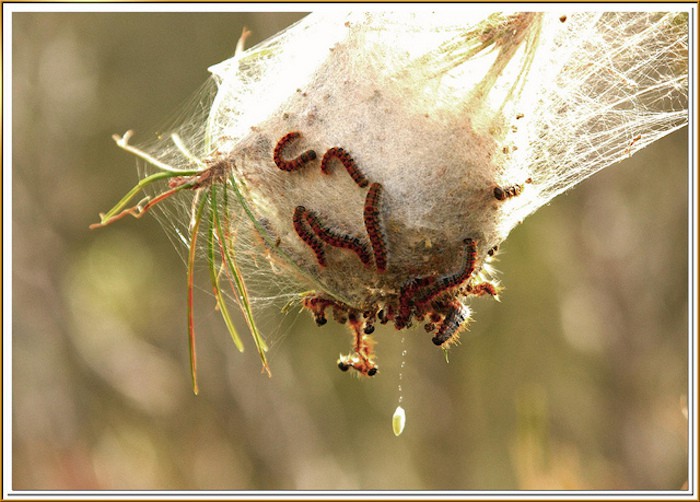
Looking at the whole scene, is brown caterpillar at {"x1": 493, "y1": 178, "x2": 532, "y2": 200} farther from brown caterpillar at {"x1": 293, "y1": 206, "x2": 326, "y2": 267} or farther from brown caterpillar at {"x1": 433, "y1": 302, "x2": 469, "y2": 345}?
brown caterpillar at {"x1": 293, "y1": 206, "x2": 326, "y2": 267}

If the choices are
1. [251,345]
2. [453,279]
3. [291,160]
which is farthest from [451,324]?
[251,345]

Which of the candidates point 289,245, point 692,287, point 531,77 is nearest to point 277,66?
point 289,245

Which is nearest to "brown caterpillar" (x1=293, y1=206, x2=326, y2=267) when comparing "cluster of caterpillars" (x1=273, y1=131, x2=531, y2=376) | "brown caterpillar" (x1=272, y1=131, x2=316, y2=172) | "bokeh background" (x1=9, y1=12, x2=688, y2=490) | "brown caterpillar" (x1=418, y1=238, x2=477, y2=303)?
"cluster of caterpillars" (x1=273, y1=131, x2=531, y2=376)

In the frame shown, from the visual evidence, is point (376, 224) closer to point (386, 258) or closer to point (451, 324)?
point (386, 258)

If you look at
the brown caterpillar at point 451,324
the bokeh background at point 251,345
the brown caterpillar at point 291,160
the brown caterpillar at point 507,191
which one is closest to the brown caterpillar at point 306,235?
the brown caterpillar at point 291,160

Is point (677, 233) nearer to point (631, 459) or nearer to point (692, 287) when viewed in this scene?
point (631, 459)

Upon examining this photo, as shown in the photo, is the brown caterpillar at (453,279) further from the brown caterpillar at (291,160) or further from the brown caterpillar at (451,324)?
the brown caterpillar at (291,160)
